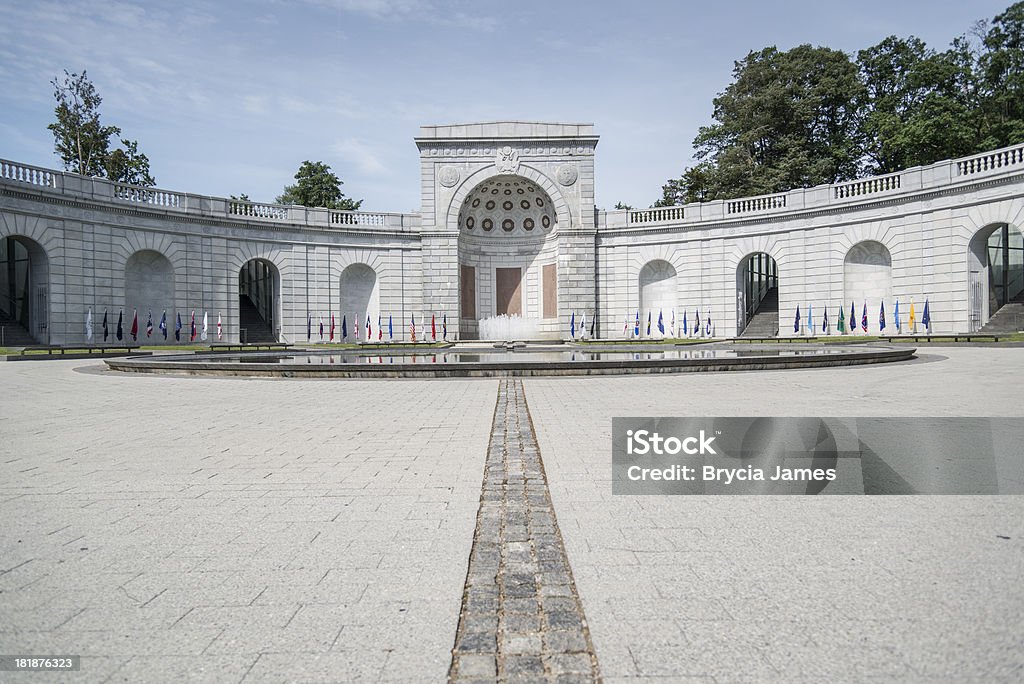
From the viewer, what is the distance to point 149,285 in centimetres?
3569

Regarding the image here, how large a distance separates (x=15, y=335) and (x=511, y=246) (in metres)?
31.2

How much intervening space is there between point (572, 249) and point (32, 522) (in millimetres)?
40200

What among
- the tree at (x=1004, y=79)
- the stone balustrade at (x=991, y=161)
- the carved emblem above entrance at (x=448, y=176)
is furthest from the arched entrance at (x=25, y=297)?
the tree at (x=1004, y=79)

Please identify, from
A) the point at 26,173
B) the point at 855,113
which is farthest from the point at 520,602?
the point at 855,113

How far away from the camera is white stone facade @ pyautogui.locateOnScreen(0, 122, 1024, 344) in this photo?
102ft

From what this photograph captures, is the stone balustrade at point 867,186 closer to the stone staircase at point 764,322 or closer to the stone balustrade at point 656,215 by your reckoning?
the stone staircase at point 764,322

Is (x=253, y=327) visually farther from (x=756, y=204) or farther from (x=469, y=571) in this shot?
(x=469, y=571)

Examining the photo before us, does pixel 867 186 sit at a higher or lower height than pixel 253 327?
higher

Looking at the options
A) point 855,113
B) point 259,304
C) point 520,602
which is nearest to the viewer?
point 520,602

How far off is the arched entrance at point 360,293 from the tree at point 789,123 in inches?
1122

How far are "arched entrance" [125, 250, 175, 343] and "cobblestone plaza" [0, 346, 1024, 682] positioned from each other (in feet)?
109

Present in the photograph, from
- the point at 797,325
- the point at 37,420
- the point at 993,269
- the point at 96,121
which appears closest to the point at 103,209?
the point at 96,121

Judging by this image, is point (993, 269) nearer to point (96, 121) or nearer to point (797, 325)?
point (797, 325)

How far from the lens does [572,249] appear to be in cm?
4275
